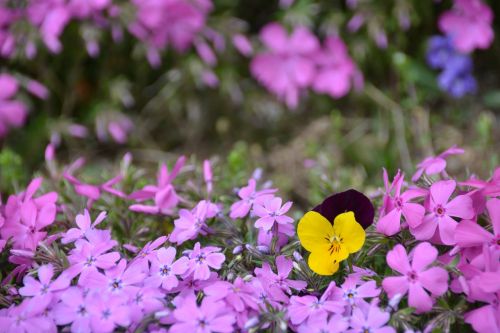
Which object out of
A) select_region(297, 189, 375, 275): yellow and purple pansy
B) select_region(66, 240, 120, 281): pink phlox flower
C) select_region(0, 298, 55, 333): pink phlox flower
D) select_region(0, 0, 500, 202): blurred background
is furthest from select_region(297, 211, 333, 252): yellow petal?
select_region(0, 0, 500, 202): blurred background

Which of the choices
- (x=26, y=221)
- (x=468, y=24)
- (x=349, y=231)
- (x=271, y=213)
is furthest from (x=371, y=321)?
(x=468, y=24)

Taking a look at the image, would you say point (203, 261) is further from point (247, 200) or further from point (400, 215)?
point (400, 215)

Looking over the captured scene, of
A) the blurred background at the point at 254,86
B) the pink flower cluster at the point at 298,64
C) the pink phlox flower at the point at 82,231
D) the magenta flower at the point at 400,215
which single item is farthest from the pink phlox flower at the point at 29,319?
the pink flower cluster at the point at 298,64

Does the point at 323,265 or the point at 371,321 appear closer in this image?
the point at 371,321

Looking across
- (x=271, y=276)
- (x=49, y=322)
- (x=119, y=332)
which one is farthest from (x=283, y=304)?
(x=49, y=322)

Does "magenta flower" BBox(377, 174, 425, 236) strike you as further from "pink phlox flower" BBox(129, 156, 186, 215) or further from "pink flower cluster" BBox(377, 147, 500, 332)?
"pink phlox flower" BBox(129, 156, 186, 215)
